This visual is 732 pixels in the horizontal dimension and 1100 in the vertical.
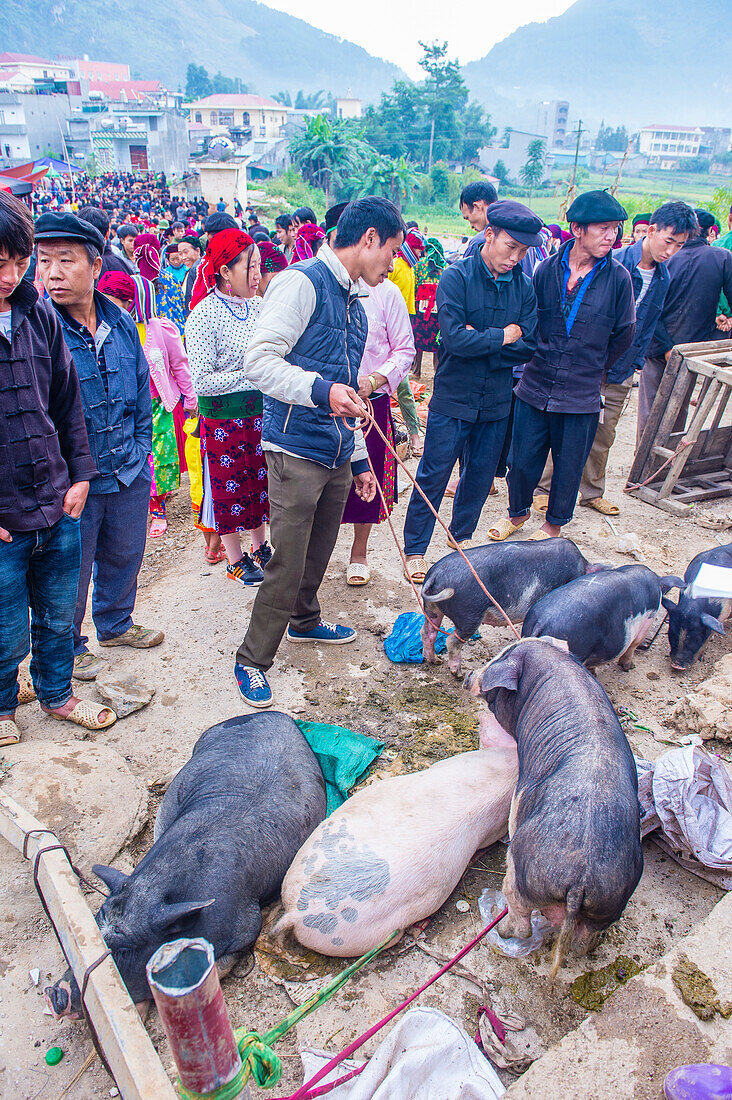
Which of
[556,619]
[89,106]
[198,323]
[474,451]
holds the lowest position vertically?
[556,619]

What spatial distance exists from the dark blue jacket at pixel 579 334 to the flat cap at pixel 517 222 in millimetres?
747

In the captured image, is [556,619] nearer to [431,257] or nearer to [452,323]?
[452,323]

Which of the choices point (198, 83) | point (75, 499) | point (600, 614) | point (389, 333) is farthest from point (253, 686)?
point (198, 83)

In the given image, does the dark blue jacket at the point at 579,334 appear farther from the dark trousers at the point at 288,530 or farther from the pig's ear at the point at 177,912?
the pig's ear at the point at 177,912

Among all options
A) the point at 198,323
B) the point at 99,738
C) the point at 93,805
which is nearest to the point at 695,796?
the point at 93,805

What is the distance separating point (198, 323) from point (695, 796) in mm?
3498

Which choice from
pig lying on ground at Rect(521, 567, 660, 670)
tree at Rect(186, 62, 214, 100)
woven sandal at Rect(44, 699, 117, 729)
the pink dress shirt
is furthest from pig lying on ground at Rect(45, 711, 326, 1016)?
tree at Rect(186, 62, 214, 100)

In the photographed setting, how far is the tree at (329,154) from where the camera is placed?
163ft

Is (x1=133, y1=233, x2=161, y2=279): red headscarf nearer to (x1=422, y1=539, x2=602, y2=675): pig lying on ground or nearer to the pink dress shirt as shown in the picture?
the pink dress shirt

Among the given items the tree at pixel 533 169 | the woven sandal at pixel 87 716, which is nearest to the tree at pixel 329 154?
the tree at pixel 533 169

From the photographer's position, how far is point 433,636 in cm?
413

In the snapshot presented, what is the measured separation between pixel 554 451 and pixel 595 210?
5.50 ft

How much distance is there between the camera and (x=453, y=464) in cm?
482

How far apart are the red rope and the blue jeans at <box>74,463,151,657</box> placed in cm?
229
